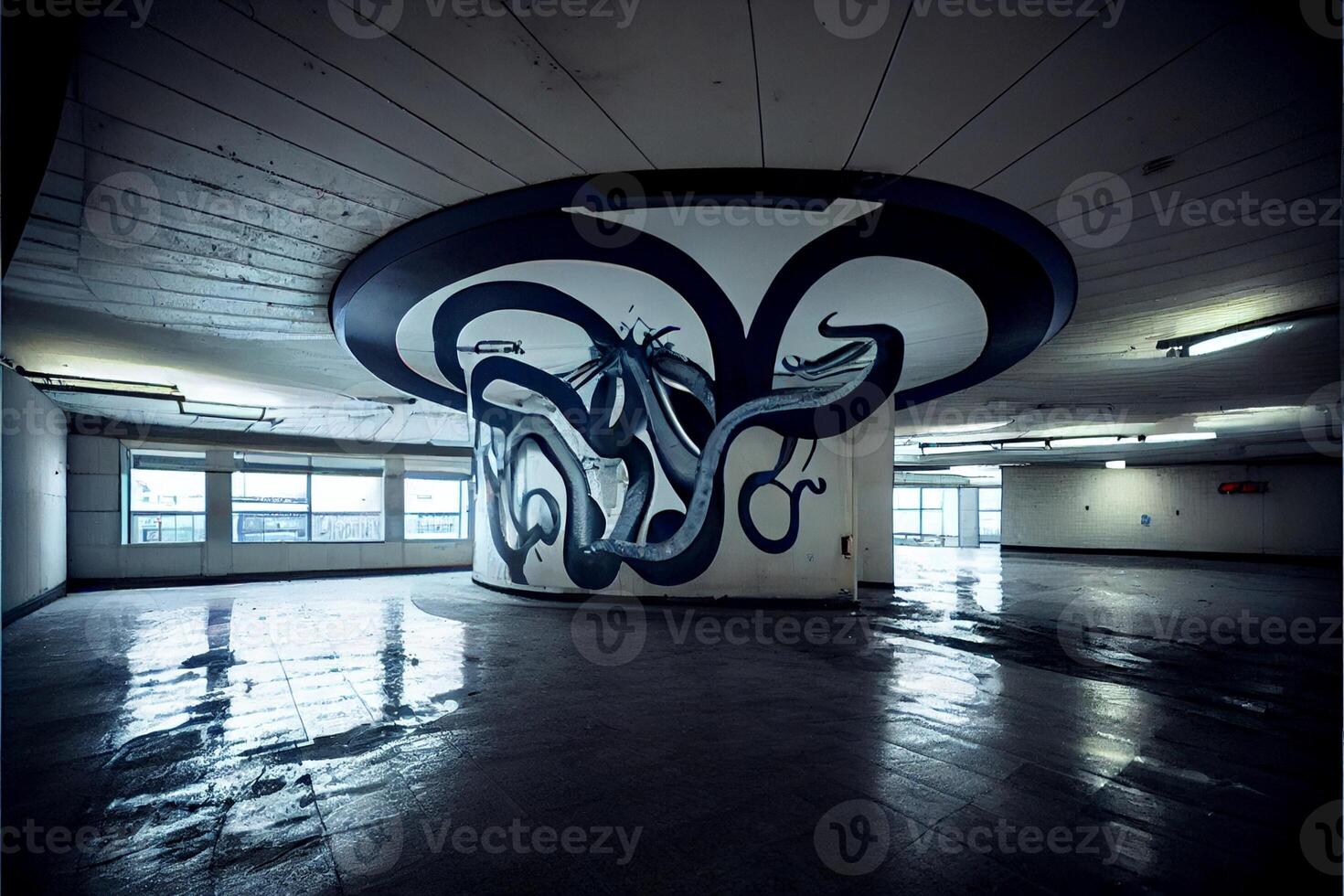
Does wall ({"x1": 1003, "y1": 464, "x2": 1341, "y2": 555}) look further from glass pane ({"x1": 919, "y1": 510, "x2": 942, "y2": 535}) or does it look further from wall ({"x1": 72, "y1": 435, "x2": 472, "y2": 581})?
wall ({"x1": 72, "y1": 435, "x2": 472, "y2": 581})

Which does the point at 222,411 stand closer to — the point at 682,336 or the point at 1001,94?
the point at 682,336

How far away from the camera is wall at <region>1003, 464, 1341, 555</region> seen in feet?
74.3

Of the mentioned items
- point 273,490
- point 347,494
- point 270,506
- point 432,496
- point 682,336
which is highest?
point 682,336

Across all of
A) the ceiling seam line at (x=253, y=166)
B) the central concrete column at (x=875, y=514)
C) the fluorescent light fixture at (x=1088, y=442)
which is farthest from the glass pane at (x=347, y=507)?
the fluorescent light fixture at (x=1088, y=442)

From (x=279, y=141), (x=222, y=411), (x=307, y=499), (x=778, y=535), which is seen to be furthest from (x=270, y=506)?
(x=279, y=141)

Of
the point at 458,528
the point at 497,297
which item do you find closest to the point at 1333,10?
the point at 497,297

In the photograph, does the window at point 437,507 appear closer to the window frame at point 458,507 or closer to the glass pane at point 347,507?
the window frame at point 458,507

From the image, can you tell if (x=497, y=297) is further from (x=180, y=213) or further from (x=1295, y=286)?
(x=1295, y=286)

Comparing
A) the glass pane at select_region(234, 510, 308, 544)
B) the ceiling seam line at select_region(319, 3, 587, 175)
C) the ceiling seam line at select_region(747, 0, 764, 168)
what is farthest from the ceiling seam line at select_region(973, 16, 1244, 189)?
the glass pane at select_region(234, 510, 308, 544)

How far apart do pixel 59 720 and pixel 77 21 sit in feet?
17.6

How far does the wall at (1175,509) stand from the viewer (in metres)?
22.6

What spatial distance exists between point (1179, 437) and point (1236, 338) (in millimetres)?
12611

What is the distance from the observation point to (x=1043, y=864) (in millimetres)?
3121

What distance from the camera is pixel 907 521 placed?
4294cm
